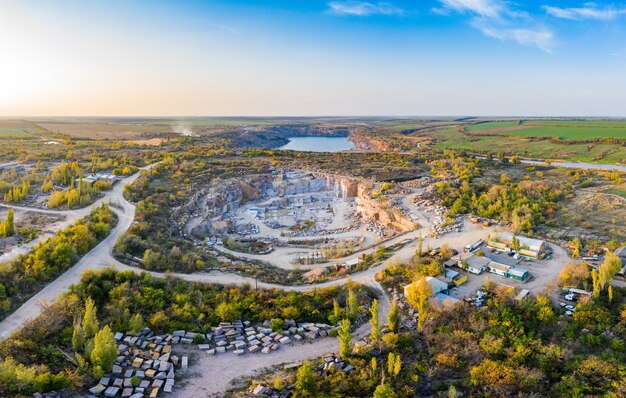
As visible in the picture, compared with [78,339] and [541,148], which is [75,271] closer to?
[78,339]

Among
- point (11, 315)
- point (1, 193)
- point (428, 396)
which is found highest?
point (1, 193)

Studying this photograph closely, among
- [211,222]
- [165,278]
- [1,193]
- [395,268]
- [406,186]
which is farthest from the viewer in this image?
[406,186]

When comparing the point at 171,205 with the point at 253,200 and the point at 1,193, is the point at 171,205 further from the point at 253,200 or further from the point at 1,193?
the point at 1,193

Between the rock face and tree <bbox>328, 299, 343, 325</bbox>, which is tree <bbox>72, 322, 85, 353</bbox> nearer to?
tree <bbox>328, 299, 343, 325</bbox>

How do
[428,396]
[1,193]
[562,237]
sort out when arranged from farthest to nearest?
[1,193], [562,237], [428,396]

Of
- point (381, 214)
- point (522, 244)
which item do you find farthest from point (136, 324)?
point (381, 214)

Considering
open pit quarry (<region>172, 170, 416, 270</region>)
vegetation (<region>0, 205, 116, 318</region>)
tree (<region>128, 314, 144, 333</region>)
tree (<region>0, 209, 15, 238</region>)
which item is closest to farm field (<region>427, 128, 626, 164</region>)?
open pit quarry (<region>172, 170, 416, 270</region>)

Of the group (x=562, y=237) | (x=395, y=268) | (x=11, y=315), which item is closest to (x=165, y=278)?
(x=11, y=315)
